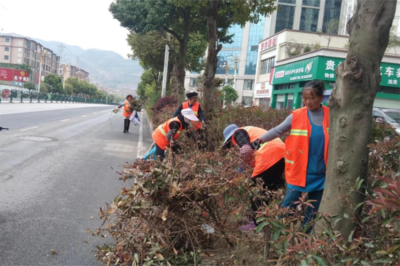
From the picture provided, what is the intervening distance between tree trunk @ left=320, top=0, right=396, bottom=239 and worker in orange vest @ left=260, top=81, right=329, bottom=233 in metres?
0.52

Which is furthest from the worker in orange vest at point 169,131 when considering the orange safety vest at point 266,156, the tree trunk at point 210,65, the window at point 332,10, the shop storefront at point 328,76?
the window at point 332,10

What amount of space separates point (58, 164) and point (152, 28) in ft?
33.8

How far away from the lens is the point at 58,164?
8.09 meters

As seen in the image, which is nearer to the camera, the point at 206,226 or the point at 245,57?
the point at 206,226

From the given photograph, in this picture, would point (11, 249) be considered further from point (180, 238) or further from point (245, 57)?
point (245, 57)

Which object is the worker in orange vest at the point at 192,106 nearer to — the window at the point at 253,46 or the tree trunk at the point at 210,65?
the tree trunk at the point at 210,65

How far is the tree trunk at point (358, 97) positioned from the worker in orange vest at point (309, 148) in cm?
52

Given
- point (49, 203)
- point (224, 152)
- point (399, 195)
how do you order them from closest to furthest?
point (399, 195) < point (224, 152) < point (49, 203)

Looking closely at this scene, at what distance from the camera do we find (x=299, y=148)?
348 centimetres

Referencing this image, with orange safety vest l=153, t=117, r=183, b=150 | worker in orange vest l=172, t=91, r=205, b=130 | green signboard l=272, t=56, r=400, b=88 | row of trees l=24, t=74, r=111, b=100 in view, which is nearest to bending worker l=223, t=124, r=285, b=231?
orange safety vest l=153, t=117, r=183, b=150

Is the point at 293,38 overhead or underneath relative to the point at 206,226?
overhead

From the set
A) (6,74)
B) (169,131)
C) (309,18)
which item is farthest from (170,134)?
(6,74)

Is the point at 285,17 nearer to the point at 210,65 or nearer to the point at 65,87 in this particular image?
the point at 65,87

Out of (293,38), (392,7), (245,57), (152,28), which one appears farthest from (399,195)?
(245,57)
